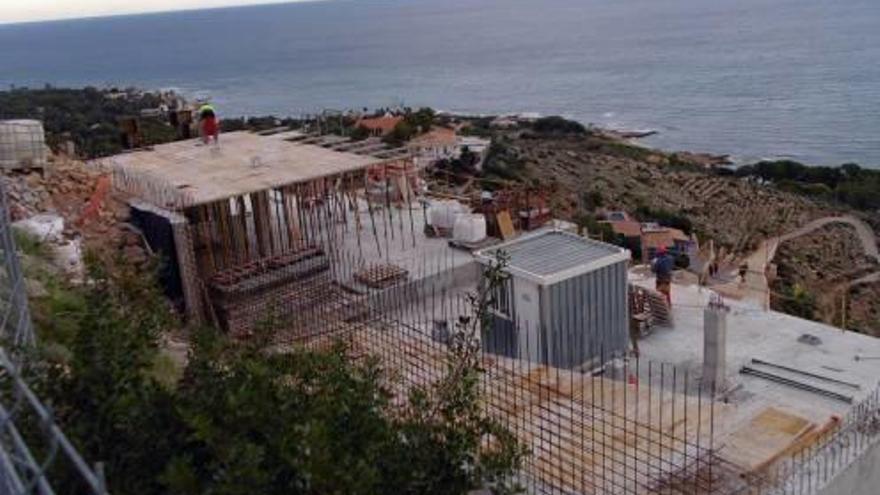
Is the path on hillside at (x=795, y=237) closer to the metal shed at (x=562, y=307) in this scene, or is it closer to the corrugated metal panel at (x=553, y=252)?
the corrugated metal panel at (x=553, y=252)

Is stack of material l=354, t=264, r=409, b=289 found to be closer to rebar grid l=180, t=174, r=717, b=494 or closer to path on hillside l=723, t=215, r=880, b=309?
rebar grid l=180, t=174, r=717, b=494

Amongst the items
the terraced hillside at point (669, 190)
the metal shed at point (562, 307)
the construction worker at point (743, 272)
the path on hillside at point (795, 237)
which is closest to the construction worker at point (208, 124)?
the metal shed at point (562, 307)

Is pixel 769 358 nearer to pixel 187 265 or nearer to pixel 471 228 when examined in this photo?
pixel 471 228

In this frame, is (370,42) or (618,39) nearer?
(618,39)

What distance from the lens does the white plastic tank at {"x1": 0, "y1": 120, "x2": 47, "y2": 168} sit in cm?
1750

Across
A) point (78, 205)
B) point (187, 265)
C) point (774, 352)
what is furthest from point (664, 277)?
point (78, 205)

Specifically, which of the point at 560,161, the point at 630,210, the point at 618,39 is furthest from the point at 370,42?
the point at 630,210

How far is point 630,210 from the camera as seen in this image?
44.4 meters

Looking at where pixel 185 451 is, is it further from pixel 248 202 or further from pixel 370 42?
pixel 370 42

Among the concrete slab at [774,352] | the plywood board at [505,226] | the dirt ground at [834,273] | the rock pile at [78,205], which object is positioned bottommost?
the dirt ground at [834,273]

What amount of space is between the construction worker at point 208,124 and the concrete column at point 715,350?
1143 cm

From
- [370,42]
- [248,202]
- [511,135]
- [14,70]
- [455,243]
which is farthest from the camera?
[370,42]

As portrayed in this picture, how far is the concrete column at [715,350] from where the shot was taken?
11.4 m

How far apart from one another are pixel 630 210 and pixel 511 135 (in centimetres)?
2813
